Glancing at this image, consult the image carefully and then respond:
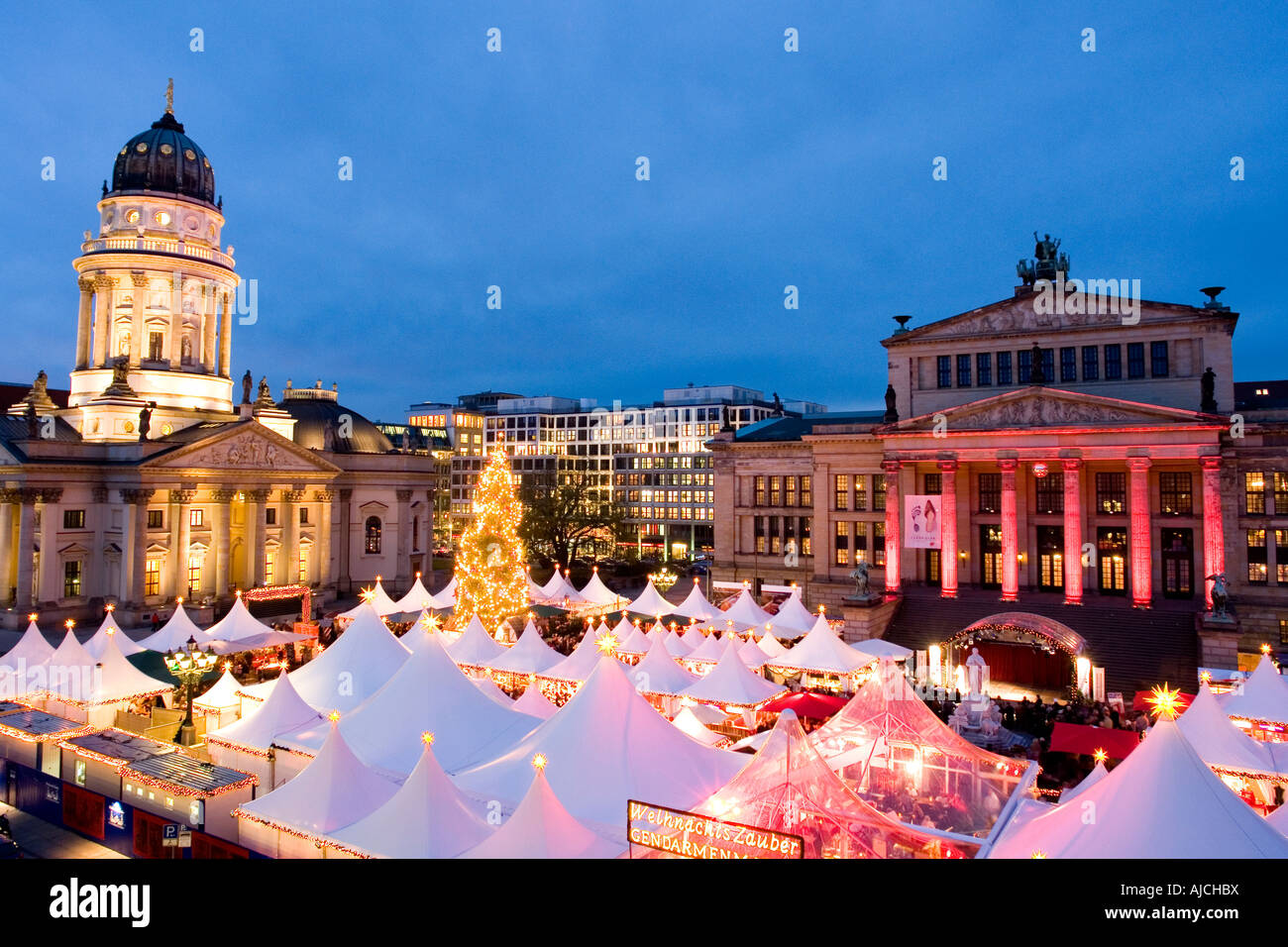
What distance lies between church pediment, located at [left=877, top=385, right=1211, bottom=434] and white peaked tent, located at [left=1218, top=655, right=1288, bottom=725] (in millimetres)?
15565

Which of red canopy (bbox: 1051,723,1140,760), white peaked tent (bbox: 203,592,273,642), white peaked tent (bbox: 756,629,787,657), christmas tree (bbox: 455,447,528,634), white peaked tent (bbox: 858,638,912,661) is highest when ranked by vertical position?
christmas tree (bbox: 455,447,528,634)

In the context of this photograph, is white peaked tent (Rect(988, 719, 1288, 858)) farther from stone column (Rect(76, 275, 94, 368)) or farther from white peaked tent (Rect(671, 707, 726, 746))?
stone column (Rect(76, 275, 94, 368))

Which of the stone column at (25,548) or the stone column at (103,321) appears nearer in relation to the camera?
the stone column at (25,548)

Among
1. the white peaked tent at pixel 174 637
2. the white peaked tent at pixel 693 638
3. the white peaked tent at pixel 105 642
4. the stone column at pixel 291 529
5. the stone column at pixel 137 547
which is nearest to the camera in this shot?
the white peaked tent at pixel 105 642

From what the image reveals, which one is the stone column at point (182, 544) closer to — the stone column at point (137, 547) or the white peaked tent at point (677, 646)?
the stone column at point (137, 547)

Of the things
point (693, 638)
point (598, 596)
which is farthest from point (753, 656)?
point (598, 596)

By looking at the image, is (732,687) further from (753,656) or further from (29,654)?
(29,654)

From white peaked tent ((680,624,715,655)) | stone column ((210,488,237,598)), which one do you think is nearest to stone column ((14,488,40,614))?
stone column ((210,488,237,598))

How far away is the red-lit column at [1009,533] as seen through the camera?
122 ft

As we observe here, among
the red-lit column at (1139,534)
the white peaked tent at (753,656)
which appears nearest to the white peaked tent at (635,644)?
the white peaked tent at (753,656)

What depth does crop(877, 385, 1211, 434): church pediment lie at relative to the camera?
34.3m

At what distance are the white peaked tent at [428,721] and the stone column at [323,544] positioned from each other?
114 feet

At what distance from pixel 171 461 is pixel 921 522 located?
39769mm

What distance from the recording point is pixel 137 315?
165 feet
